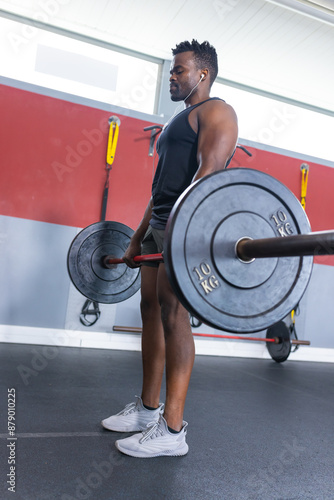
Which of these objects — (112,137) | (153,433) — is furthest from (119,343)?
(153,433)

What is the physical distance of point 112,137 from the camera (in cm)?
334

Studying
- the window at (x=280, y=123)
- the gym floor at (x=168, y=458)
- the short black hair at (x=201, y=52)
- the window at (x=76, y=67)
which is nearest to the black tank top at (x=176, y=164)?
the short black hair at (x=201, y=52)

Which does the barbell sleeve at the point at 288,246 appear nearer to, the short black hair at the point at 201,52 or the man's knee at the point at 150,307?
the man's knee at the point at 150,307

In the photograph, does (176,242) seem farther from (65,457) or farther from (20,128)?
(20,128)

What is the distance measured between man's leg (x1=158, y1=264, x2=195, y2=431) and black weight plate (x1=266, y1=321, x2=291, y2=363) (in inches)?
94.3

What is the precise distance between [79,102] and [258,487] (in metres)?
2.96

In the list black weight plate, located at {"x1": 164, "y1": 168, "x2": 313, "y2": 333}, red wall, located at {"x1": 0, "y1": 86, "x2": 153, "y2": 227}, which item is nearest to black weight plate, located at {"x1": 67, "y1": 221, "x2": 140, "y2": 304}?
black weight plate, located at {"x1": 164, "y1": 168, "x2": 313, "y2": 333}

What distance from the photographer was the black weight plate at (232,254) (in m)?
0.90

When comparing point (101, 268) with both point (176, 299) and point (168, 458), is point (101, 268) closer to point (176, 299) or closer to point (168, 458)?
point (176, 299)

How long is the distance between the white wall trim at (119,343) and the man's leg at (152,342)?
183cm

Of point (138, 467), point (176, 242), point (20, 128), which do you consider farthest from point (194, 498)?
point (20, 128)

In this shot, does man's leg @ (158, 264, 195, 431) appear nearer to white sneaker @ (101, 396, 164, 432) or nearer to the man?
the man

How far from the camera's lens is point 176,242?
2.92ft

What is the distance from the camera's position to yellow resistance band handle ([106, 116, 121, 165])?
3.32 metres
